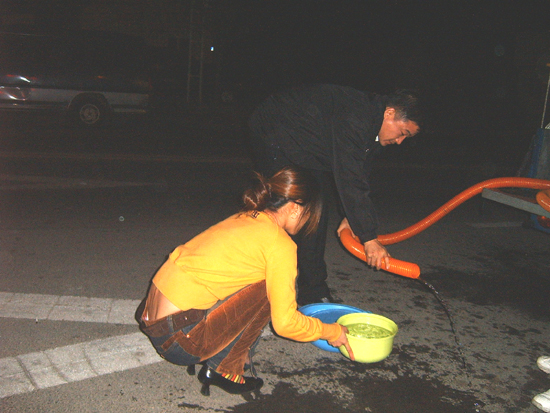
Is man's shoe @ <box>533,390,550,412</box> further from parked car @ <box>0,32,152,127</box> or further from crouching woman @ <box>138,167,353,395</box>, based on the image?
parked car @ <box>0,32,152,127</box>

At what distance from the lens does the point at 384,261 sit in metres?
2.79

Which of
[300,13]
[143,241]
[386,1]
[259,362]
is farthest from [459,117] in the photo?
[259,362]

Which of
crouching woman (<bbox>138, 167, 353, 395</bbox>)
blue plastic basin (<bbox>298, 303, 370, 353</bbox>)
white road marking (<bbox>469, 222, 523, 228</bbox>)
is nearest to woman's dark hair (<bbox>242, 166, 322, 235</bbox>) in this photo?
crouching woman (<bbox>138, 167, 353, 395</bbox>)

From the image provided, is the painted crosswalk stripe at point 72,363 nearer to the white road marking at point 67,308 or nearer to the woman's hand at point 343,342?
the white road marking at point 67,308

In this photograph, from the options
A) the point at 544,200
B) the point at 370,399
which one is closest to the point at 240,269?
the point at 370,399


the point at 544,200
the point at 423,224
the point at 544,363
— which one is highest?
the point at 544,200

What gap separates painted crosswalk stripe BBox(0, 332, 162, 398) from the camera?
2645mm

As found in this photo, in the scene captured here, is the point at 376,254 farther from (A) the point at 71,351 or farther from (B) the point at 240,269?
(A) the point at 71,351

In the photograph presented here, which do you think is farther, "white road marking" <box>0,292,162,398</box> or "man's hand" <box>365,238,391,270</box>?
"man's hand" <box>365,238,391,270</box>

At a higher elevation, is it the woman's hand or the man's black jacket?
the man's black jacket

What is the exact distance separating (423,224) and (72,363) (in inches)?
97.5

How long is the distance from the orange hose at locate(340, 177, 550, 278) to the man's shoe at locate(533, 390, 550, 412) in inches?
33.2

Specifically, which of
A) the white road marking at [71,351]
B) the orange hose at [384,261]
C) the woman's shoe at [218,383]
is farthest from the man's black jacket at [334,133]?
the white road marking at [71,351]

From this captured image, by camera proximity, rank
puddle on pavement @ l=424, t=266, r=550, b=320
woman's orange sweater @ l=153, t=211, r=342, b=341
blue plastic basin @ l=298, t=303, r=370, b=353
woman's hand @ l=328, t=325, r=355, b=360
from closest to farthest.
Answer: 1. woman's orange sweater @ l=153, t=211, r=342, b=341
2. woman's hand @ l=328, t=325, r=355, b=360
3. blue plastic basin @ l=298, t=303, r=370, b=353
4. puddle on pavement @ l=424, t=266, r=550, b=320
